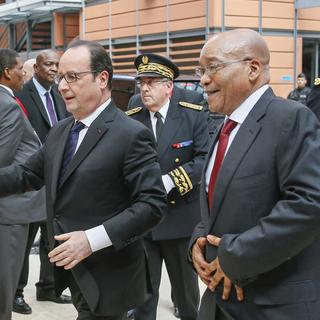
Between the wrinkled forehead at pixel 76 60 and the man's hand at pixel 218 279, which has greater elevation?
the wrinkled forehead at pixel 76 60

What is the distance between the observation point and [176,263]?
414cm

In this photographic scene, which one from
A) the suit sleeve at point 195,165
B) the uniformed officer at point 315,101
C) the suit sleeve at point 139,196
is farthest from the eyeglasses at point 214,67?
the uniformed officer at point 315,101

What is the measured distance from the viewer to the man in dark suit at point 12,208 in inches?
150

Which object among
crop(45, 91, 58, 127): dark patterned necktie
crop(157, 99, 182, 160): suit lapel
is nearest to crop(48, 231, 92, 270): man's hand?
crop(157, 99, 182, 160): suit lapel

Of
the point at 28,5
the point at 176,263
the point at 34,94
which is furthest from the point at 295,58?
the point at 176,263

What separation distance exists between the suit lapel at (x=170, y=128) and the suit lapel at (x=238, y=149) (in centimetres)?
191

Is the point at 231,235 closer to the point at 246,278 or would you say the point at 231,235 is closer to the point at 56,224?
the point at 246,278

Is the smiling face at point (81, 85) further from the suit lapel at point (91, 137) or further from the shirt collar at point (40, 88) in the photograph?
the shirt collar at point (40, 88)

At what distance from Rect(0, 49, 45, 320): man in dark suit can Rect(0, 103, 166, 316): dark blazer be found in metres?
1.00

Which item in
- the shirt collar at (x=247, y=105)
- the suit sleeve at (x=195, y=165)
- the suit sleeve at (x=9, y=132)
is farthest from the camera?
the suit sleeve at (x=195, y=165)

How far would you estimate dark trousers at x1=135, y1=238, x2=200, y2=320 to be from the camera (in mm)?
4109

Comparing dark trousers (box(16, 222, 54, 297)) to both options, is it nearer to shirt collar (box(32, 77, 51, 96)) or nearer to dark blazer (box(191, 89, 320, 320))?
shirt collar (box(32, 77, 51, 96))

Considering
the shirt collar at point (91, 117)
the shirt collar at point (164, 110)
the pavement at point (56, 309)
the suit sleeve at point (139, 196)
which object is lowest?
the pavement at point (56, 309)

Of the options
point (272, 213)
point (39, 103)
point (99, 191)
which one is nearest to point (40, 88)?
point (39, 103)
